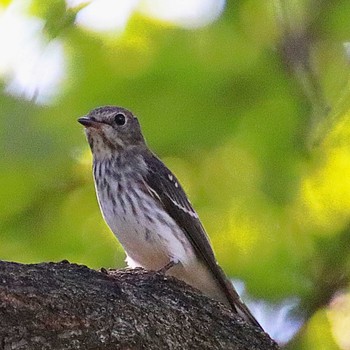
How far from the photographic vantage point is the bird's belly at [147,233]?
173 inches

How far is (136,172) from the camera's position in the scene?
16.3 ft

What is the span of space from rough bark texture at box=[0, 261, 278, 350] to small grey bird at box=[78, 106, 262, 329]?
Answer: 853 millimetres

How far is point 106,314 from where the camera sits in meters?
2.84

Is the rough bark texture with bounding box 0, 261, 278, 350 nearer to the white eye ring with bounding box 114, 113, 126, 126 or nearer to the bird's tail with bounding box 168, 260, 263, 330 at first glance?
the bird's tail with bounding box 168, 260, 263, 330

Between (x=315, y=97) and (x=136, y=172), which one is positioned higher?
(x=136, y=172)

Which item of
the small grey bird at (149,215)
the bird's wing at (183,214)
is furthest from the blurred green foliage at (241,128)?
the small grey bird at (149,215)

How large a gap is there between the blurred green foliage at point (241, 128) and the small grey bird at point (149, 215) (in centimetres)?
66

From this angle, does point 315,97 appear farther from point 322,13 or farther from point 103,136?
point 103,136

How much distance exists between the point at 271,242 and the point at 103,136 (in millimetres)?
1940

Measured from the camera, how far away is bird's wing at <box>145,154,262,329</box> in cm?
400

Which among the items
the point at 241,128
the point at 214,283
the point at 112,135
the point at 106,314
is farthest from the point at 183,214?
the point at 106,314

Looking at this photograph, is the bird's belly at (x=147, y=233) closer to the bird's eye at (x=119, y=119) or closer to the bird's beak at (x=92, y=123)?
the bird's beak at (x=92, y=123)

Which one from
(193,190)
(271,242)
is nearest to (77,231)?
(193,190)

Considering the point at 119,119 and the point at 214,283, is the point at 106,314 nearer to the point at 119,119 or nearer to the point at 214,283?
the point at 214,283
